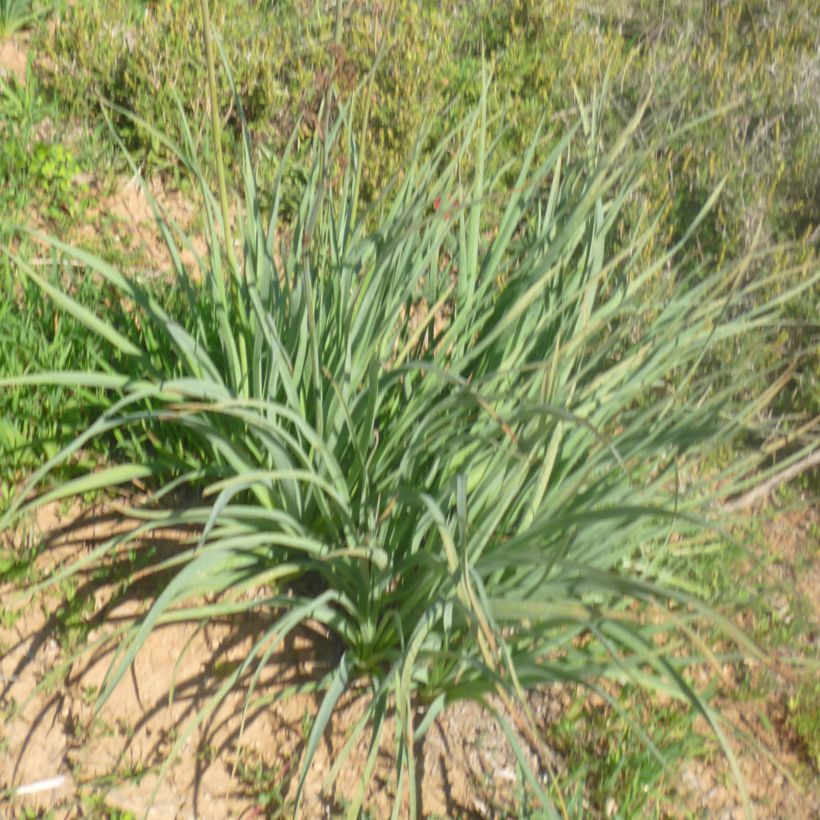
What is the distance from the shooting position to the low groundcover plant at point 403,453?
176 cm

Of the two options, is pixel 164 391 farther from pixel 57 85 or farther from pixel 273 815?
pixel 57 85

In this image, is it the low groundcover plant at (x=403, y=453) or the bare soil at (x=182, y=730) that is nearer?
the low groundcover plant at (x=403, y=453)

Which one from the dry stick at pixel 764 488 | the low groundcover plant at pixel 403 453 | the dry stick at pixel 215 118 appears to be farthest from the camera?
the dry stick at pixel 764 488

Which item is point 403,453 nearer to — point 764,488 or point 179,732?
point 179,732

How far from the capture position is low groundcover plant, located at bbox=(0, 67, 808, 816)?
1756 millimetres

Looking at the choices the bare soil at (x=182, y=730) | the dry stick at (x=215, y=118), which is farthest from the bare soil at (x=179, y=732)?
the dry stick at (x=215, y=118)

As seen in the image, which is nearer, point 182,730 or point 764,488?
point 182,730

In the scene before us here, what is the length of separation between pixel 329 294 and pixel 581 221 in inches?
22.2

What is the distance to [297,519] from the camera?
79.0 inches

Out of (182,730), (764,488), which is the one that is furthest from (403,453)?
(764,488)

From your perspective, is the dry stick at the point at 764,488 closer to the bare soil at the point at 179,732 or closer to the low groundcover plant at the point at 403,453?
the low groundcover plant at the point at 403,453

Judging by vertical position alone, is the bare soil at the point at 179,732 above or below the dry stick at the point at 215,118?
below

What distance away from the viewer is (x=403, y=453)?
78.5 inches

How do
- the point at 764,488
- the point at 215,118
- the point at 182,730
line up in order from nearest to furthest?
the point at 215,118 → the point at 182,730 → the point at 764,488
